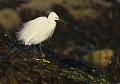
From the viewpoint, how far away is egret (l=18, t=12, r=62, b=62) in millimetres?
20547

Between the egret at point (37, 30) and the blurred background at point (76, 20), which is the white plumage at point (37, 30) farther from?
the blurred background at point (76, 20)

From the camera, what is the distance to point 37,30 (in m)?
20.9

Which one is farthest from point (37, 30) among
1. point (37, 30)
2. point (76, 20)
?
point (76, 20)

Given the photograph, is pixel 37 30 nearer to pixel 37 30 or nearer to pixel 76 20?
pixel 37 30

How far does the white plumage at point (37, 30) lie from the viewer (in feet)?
67.4

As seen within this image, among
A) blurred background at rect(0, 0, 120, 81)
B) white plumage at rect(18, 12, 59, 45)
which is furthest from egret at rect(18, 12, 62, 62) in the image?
blurred background at rect(0, 0, 120, 81)

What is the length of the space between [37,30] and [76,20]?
44.7 m

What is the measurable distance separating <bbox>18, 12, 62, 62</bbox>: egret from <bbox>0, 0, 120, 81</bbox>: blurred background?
3128 centimetres

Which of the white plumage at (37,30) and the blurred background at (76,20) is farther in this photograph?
the blurred background at (76,20)

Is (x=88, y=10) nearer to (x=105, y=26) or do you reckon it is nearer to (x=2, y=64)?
(x=105, y=26)

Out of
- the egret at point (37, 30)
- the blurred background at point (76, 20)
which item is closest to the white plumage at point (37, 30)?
the egret at point (37, 30)

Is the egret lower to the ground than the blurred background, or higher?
lower

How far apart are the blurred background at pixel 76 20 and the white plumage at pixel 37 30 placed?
31.3 metres

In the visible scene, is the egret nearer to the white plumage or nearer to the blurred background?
the white plumage
